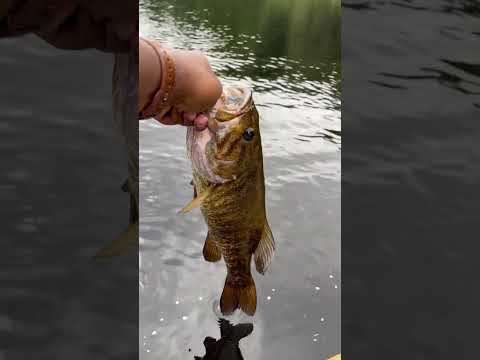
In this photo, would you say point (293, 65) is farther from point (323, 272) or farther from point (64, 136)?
point (64, 136)

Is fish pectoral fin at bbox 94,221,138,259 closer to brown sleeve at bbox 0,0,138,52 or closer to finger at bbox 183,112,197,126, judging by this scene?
brown sleeve at bbox 0,0,138,52

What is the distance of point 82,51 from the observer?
0.19 metres

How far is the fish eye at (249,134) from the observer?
831 mm

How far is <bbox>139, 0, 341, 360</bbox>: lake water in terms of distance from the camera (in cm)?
257

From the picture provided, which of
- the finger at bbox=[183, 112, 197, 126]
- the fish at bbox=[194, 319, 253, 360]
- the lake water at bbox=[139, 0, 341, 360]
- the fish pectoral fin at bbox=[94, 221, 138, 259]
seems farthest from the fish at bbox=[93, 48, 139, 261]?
the fish at bbox=[194, 319, 253, 360]

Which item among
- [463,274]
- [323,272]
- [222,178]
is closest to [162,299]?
[323,272]

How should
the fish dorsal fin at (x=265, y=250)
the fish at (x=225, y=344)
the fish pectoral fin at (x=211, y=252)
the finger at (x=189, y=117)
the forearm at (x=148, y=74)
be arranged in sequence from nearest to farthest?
the forearm at (x=148, y=74) < the finger at (x=189, y=117) < the fish dorsal fin at (x=265, y=250) < the fish pectoral fin at (x=211, y=252) < the fish at (x=225, y=344)

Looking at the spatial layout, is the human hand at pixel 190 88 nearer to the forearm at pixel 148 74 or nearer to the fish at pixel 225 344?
the forearm at pixel 148 74

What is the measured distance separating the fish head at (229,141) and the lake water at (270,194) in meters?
0.17

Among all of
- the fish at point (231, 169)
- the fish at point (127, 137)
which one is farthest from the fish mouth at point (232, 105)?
the fish at point (127, 137)

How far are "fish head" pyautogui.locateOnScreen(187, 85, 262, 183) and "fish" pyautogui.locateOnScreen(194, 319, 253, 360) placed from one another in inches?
62.0

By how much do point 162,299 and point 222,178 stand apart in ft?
6.63

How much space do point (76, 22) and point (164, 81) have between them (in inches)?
10.9

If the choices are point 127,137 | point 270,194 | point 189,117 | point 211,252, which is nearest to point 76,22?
point 127,137
